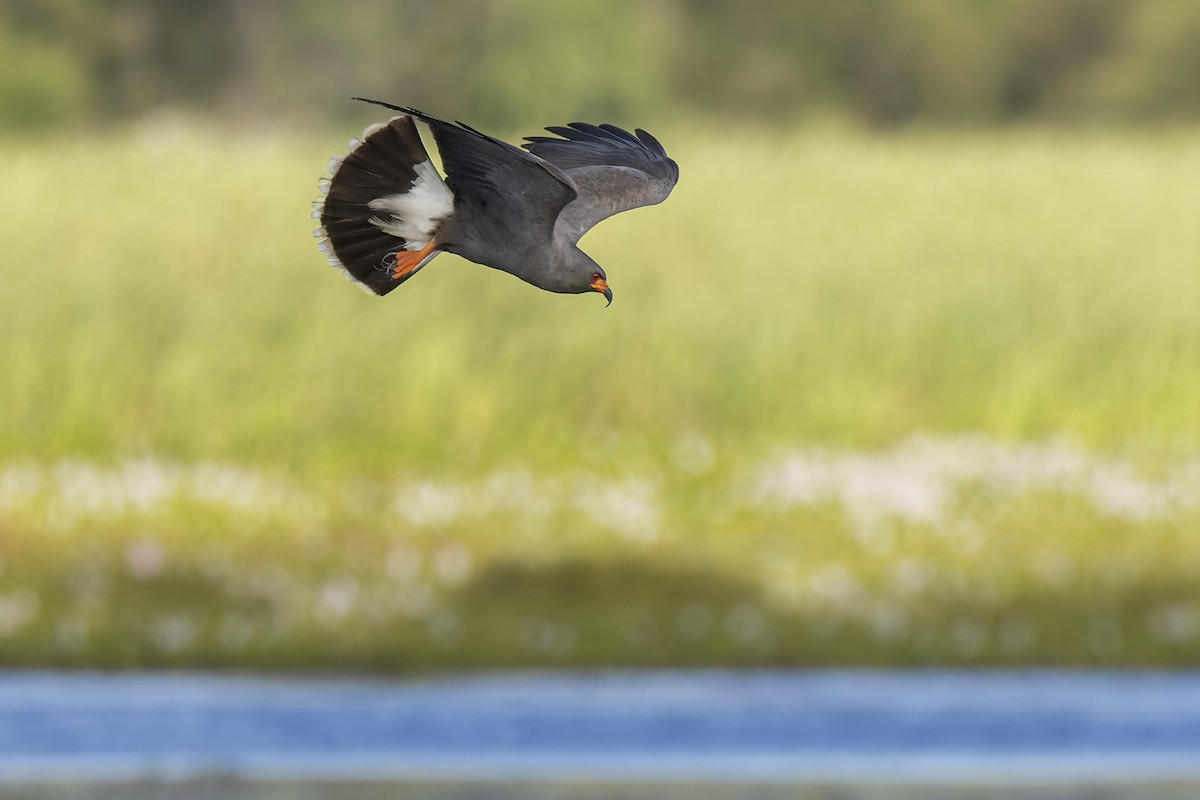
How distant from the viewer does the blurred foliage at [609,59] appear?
29.9 meters

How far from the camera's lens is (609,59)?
30.8 metres

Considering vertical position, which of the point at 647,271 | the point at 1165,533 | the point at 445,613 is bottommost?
the point at 445,613

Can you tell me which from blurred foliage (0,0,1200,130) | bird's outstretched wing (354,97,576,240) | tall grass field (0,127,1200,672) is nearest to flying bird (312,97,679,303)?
bird's outstretched wing (354,97,576,240)

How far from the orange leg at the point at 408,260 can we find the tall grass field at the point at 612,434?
24.7 feet

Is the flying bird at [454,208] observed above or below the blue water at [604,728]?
above

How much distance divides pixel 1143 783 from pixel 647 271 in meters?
5.51

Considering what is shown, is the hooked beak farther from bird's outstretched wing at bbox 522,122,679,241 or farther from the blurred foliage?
the blurred foliage

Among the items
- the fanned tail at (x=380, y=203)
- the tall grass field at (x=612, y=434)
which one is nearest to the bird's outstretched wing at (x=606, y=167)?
the fanned tail at (x=380, y=203)

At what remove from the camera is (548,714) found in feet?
30.9

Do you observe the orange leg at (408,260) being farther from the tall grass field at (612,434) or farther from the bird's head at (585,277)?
the tall grass field at (612,434)

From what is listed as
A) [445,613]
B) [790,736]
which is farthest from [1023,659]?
[445,613]

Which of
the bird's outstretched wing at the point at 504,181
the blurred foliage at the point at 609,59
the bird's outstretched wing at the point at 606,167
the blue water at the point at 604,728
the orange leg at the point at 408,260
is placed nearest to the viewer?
the bird's outstretched wing at the point at 504,181

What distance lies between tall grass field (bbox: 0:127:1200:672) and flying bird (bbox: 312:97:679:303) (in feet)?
24.4

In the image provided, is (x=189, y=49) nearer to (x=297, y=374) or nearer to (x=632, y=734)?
(x=297, y=374)
